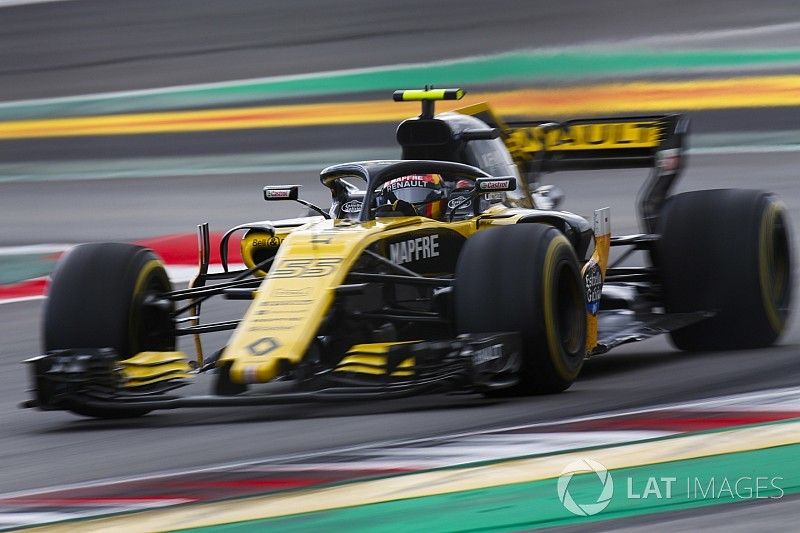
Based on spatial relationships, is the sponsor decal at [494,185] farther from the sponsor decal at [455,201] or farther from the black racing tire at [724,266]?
Result: the black racing tire at [724,266]

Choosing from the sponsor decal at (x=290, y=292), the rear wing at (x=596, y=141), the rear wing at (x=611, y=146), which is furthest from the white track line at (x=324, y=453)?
the rear wing at (x=596, y=141)

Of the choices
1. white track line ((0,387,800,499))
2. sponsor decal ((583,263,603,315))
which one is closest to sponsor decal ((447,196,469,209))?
sponsor decal ((583,263,603,315))

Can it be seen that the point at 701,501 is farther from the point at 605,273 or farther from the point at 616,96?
the point at 616,96

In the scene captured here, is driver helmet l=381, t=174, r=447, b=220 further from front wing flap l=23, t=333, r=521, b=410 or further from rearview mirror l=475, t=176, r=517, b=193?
front wing flap l=23, t=333, r=521, b=410

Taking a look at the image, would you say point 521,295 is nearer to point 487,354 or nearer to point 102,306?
point 487,354

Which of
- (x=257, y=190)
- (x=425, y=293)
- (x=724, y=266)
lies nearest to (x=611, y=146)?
(x=724, y=266)

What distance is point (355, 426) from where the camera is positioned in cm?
675

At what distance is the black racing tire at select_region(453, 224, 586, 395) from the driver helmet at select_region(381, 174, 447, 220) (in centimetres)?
98

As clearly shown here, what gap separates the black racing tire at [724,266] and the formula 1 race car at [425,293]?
11 mm

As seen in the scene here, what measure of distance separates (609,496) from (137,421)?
3142 mm

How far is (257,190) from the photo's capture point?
57.7 feet

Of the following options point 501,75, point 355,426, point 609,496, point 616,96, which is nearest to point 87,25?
point 501,75

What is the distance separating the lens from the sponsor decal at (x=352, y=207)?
834cm

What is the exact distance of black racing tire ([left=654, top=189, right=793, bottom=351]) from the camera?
29.6 ft
